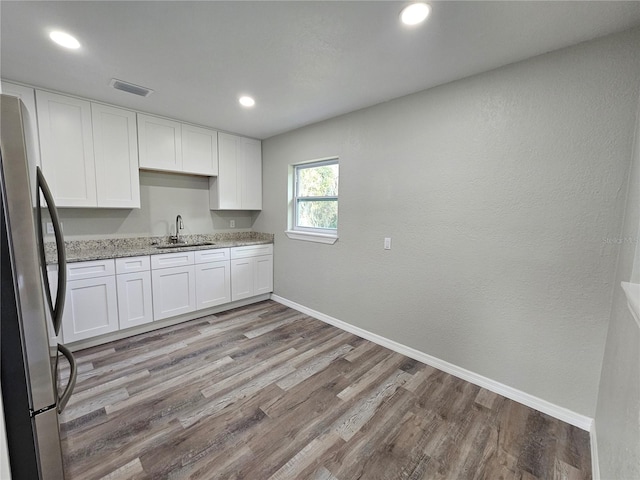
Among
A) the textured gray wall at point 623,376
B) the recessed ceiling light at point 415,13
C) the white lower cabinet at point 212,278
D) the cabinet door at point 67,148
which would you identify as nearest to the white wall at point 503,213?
the textured gray wall at point 623,376

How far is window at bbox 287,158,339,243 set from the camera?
3.40m

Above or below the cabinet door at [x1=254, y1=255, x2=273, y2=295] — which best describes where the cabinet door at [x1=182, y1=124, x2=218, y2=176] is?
above

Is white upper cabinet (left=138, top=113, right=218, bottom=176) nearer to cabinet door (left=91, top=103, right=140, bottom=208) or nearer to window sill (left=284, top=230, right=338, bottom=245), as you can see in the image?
cabinet door (left=91, top=103, right=140, bottom=208)

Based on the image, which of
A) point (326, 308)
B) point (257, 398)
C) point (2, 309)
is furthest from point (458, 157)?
point (2, 309)

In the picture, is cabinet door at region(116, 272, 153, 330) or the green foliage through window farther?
the green foliage through window

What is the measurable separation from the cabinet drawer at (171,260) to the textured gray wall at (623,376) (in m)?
3.60

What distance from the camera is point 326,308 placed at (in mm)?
3432

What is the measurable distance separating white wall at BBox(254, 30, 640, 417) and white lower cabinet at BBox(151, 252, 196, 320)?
1.97m

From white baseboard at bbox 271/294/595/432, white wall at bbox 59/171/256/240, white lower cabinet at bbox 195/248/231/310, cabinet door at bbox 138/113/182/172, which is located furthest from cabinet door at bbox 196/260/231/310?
white baseboard at bbox 271/294/595/432

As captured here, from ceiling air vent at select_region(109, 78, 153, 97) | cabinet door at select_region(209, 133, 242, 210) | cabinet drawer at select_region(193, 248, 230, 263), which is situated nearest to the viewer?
ceiling air vent at select_region(109, 78, 153, 97)

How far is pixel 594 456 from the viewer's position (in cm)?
156

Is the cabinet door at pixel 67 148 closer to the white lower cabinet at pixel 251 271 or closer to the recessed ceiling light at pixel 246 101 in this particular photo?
the recessed ceiling light at pixel 246 101

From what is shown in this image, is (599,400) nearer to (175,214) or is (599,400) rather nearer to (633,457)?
(633,457)

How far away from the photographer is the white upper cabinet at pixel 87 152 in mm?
2518
